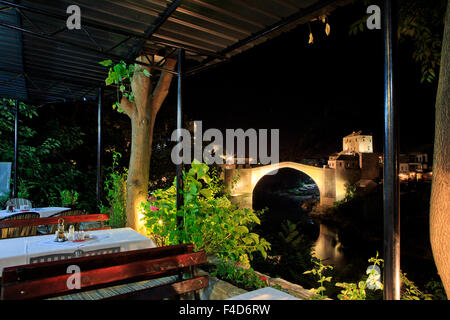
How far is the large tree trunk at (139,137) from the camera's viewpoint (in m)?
5.04

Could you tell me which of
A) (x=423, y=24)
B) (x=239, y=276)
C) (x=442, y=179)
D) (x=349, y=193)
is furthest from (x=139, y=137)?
(x=349, y=193)

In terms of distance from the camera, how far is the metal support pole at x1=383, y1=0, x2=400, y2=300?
169cm

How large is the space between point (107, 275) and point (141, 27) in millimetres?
2545

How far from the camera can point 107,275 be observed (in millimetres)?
1707

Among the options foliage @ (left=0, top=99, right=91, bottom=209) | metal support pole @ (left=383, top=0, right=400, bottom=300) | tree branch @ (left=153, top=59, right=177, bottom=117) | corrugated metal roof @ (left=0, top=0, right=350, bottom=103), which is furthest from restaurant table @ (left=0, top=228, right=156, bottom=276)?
foliage @ (left=0, top=99, right=91, bottom=209)

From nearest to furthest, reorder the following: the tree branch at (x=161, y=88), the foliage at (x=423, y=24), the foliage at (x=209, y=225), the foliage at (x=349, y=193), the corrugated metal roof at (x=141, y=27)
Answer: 1. the corrugated metal roof at (x=141, y=27)
2. the foliage at (x=209, y=225)
3. the foliage at (x=423, y=24)
4. the tree branch at (x=161, y=88)
5. the foliage at (x=349, y=193)

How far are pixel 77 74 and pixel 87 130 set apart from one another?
4347mm

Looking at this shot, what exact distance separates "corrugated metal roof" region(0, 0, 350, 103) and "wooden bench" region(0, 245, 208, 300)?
2.08 meters

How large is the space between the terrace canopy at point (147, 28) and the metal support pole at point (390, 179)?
11 millimetres

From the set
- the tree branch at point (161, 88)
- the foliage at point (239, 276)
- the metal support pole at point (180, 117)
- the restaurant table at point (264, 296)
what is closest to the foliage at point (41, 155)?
the tree branch at point (161, 88)

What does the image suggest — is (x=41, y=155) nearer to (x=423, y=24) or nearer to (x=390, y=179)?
(x=390, y=179)

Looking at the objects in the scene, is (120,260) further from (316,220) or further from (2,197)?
(316,220)

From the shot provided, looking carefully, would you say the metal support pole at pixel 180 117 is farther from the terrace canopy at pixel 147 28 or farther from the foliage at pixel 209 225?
the foliage at pixel 209 225
